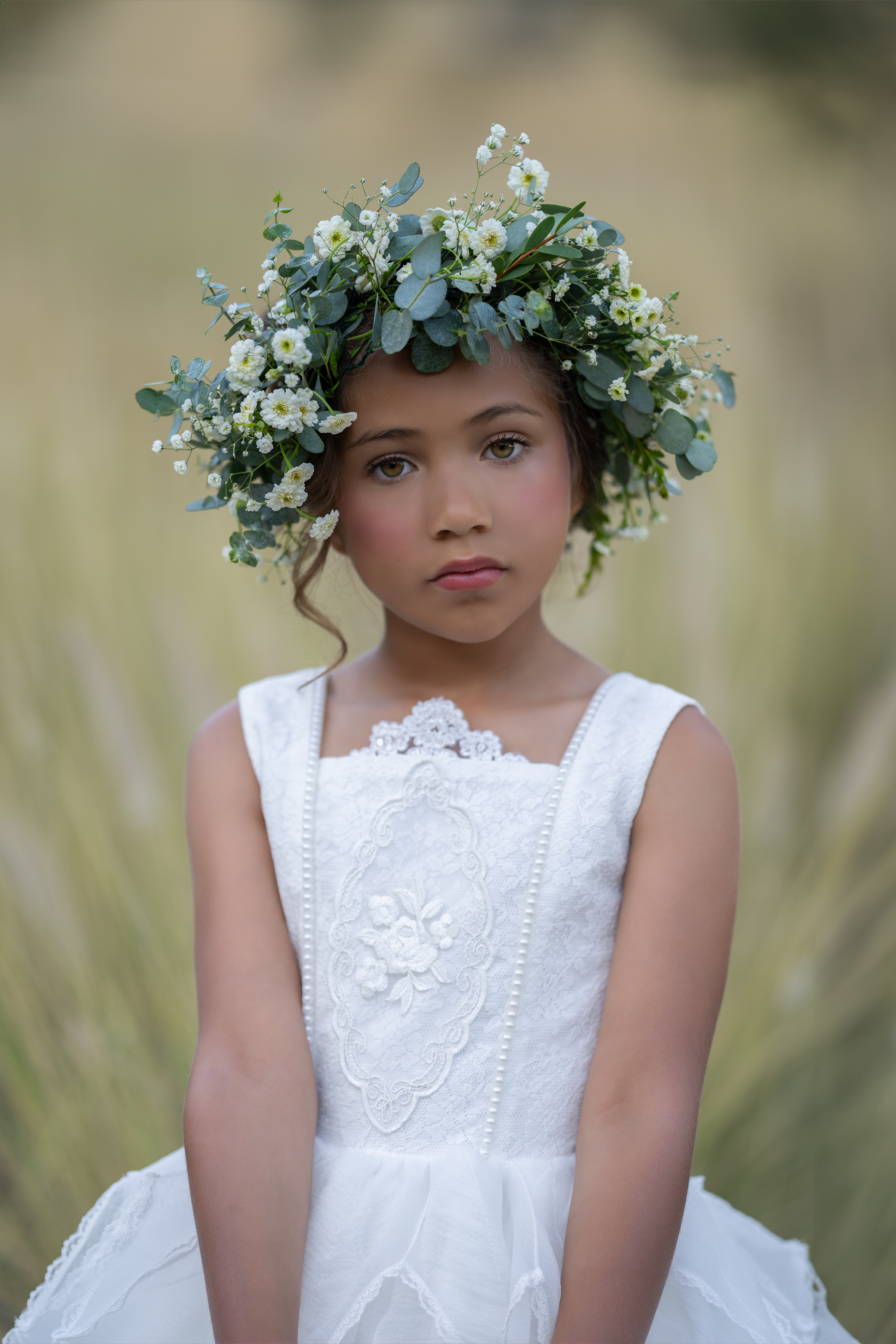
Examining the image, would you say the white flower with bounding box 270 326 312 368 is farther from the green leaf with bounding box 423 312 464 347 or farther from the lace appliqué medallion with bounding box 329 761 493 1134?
the lace appliqué medallion with bounding box 329 761 493 1134

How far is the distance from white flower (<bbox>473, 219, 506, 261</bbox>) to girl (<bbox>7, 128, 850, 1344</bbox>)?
8cm

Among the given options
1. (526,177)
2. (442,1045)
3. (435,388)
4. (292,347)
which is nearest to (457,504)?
(435,388)

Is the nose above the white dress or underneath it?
above

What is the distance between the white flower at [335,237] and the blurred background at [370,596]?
0.96 metres

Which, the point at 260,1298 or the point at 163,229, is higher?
the point at 163,229

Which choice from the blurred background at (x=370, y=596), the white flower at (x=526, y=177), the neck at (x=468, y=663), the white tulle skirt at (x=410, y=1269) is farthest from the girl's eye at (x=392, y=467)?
the blurred background at (x=370, y=596)

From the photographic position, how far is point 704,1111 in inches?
87.0

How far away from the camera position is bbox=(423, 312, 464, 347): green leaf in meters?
1.23

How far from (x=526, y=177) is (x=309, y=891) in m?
0.83

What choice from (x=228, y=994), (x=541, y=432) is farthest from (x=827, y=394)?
(x=228, y=994)

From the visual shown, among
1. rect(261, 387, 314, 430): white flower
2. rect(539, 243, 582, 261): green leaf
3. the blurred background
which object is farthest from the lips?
the blurred background

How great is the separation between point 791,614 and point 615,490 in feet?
1.77

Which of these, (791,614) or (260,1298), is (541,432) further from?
(791,614)

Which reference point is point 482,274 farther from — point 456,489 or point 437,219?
point 456,489
